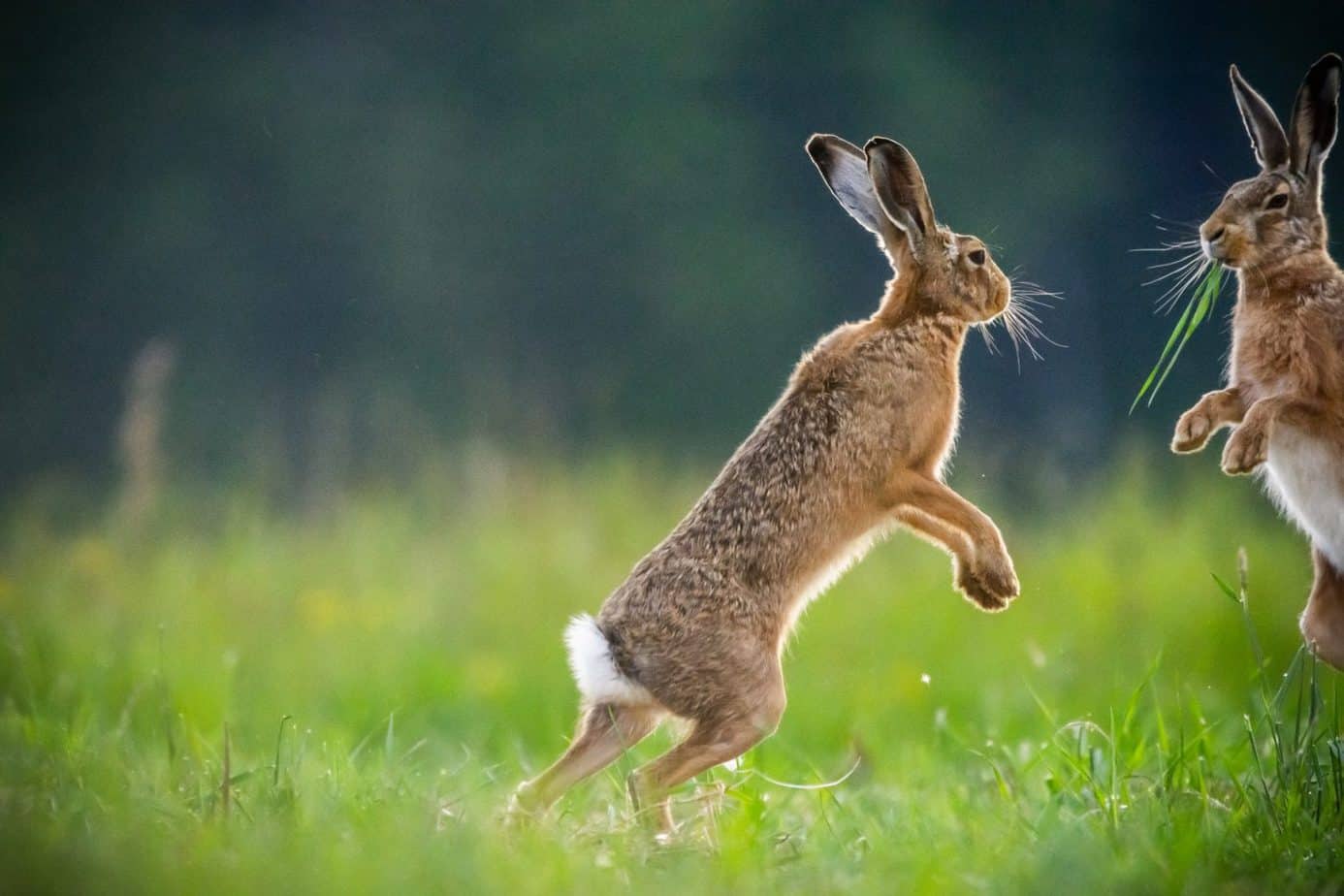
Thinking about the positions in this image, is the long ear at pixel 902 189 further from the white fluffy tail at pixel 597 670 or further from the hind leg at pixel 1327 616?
the white fluffy tail at pixel 597 670

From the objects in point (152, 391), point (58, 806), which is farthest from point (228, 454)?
point (58, 806)

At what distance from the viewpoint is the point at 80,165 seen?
1076cm

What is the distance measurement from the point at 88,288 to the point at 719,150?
4.67 meters

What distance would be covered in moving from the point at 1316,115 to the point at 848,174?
1.34 m

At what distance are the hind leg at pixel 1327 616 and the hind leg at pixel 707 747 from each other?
4.60ft

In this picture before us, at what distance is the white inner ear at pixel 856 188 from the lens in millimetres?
4855

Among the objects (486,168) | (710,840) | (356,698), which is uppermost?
(486,168)

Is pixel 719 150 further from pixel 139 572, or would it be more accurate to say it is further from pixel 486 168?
pixel 139 572

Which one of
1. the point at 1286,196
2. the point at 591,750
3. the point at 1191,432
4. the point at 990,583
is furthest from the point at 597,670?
the point at 1286,196

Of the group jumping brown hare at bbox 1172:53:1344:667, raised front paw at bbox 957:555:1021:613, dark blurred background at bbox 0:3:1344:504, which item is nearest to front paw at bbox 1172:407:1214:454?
jumping brown hare at bbox 1172:53:1344:667

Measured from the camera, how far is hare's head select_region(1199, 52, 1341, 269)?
4277 millimetres

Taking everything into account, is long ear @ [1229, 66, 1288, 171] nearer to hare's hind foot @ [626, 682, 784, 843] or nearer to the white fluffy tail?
hare's hind foot @ [626, 682, 784, 843]

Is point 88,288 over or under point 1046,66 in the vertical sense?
under

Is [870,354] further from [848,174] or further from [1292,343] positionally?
[1292,343]
